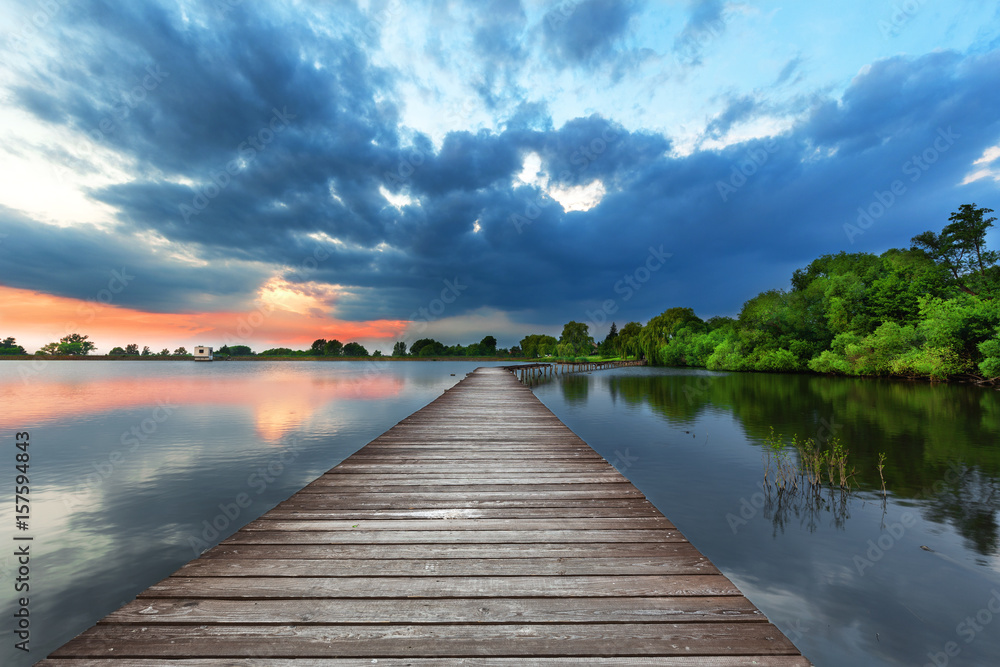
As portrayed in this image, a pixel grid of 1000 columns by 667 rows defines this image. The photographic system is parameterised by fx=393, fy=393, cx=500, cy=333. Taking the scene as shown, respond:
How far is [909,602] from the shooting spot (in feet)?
15.5

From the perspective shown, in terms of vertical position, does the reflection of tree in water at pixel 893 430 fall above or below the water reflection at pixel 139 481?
above

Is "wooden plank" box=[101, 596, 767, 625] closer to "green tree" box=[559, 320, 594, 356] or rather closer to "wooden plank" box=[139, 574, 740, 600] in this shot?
"wooden plank" box=[139, 574, 740, 600]

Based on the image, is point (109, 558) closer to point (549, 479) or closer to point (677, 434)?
point (549, 479)

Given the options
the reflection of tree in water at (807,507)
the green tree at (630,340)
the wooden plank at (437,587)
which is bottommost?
the reflection of tree in water at (807,507)

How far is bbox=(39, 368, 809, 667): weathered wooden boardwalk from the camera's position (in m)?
1.97

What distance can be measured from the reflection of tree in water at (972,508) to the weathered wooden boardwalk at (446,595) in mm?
6439

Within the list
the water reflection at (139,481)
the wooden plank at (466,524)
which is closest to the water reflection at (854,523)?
the wooden plank at (466,524)

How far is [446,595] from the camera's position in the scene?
2436mm

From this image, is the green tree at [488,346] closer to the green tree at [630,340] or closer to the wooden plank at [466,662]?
the green tree at [630,340]

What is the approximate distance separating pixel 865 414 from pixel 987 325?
19225mm

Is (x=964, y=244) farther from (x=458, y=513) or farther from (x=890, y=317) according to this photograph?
(x=458, y=513)

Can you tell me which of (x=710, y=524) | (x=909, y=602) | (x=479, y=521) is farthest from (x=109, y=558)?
(x=909, y=602)

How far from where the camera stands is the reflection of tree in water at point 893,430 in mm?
7250

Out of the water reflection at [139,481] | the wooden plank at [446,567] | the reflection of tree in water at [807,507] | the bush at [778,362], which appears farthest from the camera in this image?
the bush at [778,362]
